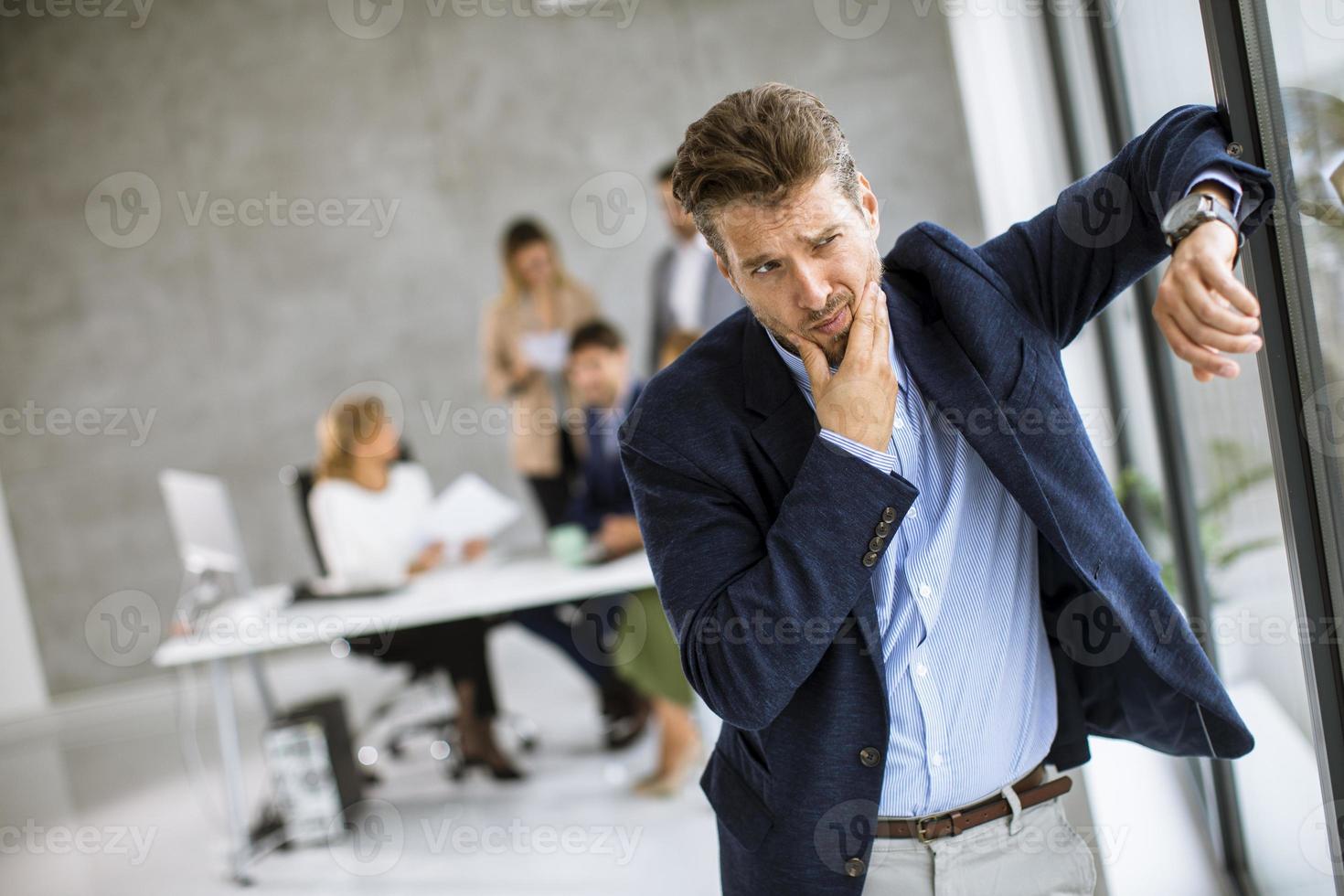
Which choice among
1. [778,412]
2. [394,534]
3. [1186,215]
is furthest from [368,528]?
[1186,215]

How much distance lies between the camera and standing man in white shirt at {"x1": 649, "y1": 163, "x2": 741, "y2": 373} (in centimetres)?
427

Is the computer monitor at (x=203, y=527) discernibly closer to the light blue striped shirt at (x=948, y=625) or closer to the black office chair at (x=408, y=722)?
the black office chair at (x=408, y=722)

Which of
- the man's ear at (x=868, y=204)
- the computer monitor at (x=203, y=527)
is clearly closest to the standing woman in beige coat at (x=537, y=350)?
the computer monitor at (x=203, y=527)

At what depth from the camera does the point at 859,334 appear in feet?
3.78

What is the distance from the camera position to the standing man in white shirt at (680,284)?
4.27 meters

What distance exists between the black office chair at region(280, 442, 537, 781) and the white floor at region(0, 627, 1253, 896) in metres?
0.09

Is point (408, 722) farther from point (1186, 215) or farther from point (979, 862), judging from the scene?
point (1186, 215)

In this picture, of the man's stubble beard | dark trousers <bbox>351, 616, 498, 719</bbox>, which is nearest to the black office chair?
dark trousers <bbox>351, 616, 498, 719</bbox>

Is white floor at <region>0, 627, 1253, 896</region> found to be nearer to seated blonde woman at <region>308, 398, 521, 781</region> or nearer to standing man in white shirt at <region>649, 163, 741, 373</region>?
seated blonde woman at <region>308, 398, 521, 781</region>

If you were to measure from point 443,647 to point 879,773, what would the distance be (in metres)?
3.50

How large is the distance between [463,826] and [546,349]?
2.20 metres

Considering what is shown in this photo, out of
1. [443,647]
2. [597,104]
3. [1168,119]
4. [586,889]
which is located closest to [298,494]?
[443,647]

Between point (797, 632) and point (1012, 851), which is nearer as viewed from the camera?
point (797, 632)

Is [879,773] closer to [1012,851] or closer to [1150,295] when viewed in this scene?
[1012,851]
